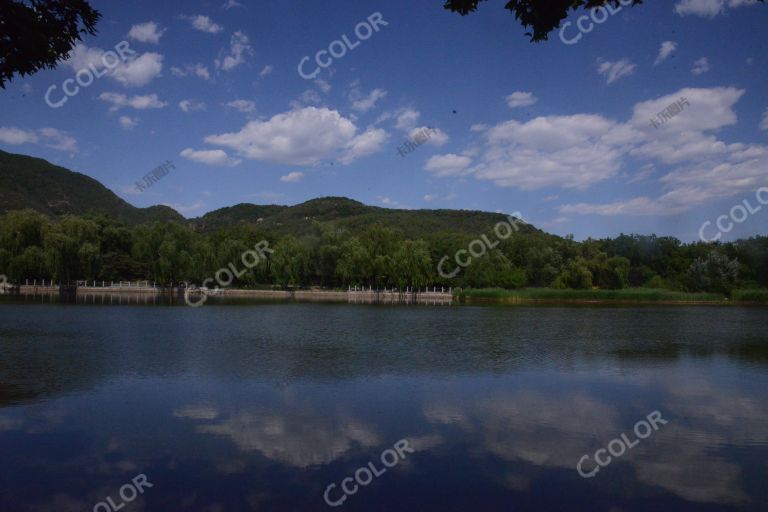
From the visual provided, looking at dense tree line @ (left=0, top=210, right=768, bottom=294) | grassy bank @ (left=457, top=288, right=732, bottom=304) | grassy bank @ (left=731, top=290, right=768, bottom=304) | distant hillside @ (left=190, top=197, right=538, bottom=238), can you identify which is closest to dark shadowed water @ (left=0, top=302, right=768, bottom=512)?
grassy bank @ (left=457, top=288, right=732, bottom=304)

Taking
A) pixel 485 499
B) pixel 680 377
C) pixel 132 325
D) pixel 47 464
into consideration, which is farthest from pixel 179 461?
pixel 132 325

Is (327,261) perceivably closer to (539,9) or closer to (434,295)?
(434,295)

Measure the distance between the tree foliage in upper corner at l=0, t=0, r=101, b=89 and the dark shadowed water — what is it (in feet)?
14.8

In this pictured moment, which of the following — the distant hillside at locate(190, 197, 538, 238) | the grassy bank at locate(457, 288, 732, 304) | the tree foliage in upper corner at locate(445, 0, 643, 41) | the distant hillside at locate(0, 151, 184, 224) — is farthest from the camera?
the distant hillside at locate(190, 197, 538, 238)

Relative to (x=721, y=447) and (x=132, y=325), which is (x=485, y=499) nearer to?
(x=721, y=447)

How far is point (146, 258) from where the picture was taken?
59156 millimetres

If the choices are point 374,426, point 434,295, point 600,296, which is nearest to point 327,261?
point 434,295

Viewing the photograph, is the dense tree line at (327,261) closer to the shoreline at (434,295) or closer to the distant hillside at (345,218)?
the shoreline at (434,295)

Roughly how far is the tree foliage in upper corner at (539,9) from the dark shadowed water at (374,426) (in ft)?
15.4

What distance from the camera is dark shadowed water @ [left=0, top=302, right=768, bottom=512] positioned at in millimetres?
5848

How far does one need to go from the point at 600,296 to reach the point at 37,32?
52043 mm

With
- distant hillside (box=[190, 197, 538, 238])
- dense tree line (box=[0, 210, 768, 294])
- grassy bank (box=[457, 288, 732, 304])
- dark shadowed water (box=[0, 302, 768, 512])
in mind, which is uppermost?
distant hillside (box=[190, 197, 538, 238])

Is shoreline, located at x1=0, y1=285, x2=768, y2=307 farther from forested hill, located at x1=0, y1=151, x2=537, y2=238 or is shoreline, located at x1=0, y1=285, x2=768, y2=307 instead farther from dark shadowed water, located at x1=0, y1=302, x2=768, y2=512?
forested hill, located at x1=0, y1=151, x2=537, y2=238

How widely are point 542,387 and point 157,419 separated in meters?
7.15
